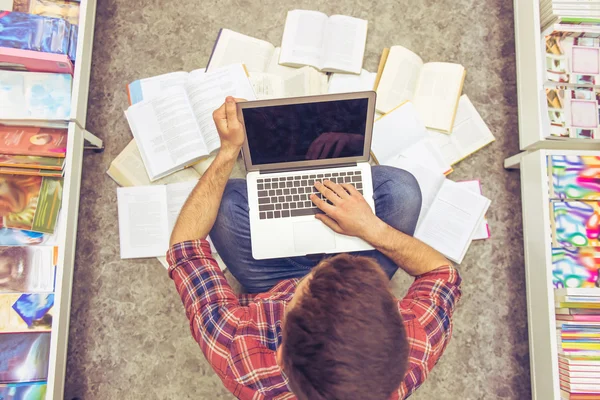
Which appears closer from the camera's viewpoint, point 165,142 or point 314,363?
point 314,363

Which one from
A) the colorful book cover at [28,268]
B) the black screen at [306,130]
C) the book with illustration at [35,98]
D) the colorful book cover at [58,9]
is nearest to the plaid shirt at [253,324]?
the black screen at [306,130]

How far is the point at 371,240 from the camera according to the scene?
115 centimetres

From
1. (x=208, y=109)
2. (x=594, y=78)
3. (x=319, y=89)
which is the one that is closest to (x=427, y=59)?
(x=319, y=89)

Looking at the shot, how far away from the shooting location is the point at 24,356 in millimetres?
1277

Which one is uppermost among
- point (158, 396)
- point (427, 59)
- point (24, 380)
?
point (427, 59)

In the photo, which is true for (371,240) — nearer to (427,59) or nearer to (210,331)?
(210,331)

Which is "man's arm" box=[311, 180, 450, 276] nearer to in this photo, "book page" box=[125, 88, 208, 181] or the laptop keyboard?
the laptop keyboard

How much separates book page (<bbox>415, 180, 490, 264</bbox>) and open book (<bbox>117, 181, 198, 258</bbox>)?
85 centimetres

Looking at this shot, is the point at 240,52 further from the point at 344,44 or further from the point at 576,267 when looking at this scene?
the point at 576,267

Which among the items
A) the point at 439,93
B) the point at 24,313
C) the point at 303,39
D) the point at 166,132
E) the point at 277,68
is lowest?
the point at 24,313

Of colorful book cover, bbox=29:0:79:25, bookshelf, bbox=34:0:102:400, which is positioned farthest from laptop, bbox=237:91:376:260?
colorful book cover, bbox=29:0:79:25

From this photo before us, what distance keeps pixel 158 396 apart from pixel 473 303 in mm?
1143

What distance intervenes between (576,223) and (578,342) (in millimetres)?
365

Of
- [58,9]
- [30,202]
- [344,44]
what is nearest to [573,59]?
[344,44]
